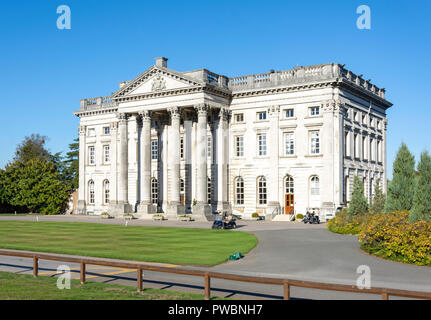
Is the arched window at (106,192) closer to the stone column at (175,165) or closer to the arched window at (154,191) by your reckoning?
the arched window at (154,191)

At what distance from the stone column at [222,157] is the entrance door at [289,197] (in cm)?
693

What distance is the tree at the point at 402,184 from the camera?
29.6 m

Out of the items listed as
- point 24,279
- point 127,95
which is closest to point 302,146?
point 127,95

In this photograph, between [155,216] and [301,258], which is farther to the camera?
[155,216]

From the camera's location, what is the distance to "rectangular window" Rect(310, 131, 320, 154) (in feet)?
180

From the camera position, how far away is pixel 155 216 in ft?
186

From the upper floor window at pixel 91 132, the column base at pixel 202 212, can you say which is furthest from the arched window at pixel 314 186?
the upper floor window at pixel 91 132

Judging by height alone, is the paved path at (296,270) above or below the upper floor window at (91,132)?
below

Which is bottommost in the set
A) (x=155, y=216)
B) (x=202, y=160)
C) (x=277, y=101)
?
(x=155, y=216)

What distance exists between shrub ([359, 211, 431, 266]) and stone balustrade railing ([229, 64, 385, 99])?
97.3 feet

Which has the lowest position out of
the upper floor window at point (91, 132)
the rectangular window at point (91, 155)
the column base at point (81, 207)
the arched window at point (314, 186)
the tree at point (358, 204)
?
the column base at point (81, 207)
